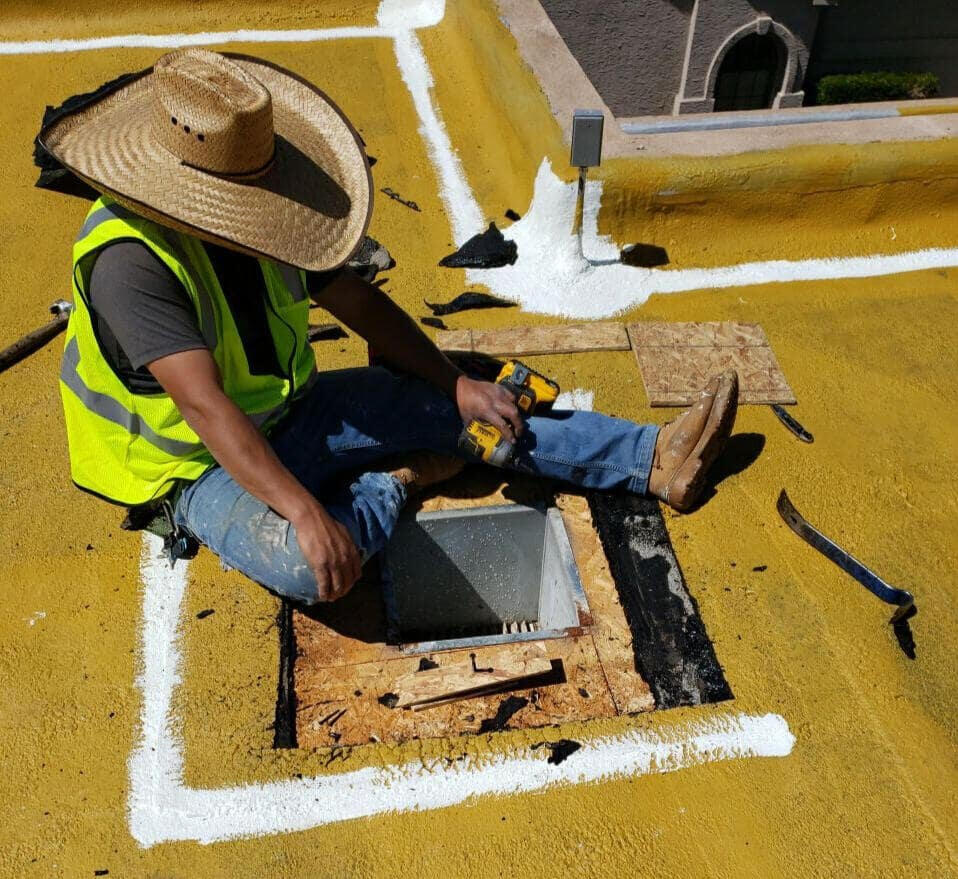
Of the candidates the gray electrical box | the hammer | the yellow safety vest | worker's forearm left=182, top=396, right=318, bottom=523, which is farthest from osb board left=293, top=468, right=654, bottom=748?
the hammer

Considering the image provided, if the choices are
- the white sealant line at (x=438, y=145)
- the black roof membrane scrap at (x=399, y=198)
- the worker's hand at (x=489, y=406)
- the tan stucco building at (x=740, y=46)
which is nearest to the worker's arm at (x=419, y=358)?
the worker's hand at (x=489, y=406)

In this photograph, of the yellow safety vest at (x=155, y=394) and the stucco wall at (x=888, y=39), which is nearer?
the yellow safety vest at (x=155, y=394)

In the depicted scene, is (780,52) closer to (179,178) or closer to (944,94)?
(944,94)

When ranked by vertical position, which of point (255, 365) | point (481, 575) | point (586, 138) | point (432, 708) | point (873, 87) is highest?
point (586, 138)

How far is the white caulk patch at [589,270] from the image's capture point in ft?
16.6

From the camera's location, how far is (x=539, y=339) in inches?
188

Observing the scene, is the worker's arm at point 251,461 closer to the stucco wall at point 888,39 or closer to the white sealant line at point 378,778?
the white sealant line at point 378,778

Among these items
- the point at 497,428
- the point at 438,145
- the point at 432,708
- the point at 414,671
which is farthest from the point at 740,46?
the point at 432,708

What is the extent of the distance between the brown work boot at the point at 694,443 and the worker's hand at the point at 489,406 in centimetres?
68

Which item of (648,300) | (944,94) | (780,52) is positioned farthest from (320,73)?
(944,94)

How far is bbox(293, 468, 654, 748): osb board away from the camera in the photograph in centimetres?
318

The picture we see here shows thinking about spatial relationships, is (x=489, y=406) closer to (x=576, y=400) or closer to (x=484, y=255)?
(x=576, y=400)

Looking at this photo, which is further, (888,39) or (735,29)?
(888,39)

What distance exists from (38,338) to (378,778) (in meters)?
3.24
